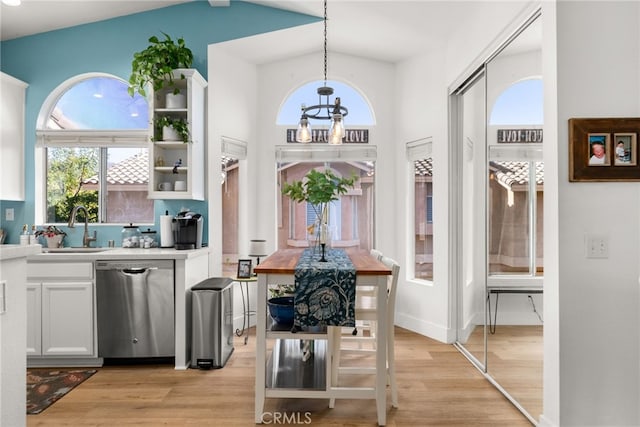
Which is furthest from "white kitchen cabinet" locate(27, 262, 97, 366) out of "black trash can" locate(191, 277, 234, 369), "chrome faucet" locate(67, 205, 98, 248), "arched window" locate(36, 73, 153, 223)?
"arched window" locate(36, 73, 153, 223)

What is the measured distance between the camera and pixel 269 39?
419cm

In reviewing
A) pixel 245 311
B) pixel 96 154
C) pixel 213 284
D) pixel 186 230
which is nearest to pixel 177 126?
pixel 186 230

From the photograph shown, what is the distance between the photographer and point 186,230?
3566mm

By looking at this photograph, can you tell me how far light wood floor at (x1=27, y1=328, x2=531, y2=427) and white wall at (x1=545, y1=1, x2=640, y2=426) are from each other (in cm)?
55

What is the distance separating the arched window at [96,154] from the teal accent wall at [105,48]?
0.10m

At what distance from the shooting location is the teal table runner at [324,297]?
2291 mm

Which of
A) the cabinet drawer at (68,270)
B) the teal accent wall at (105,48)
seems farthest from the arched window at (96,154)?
the cabinet drawer at (68,270)

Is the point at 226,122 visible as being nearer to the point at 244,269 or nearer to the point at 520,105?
the point at 244,269

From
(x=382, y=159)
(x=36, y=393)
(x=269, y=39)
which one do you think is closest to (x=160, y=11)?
(x=269, y=39)

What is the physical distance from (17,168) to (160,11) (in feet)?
6.93

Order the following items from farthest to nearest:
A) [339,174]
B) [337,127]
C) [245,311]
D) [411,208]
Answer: [339,174] < [411,208] < [245,311] < [337,127]

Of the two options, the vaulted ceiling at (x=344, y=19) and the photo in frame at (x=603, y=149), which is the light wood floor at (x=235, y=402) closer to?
the photo in frame at (x=603, y=149)

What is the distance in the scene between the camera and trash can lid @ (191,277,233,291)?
130 inches

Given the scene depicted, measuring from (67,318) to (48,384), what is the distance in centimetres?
51
